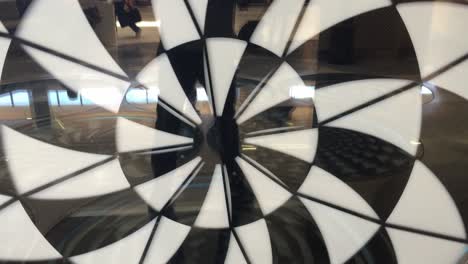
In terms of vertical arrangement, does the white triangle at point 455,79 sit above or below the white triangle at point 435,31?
below

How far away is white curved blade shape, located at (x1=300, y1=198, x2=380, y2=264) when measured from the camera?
674 mm

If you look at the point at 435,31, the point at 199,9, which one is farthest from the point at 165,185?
the point at 435,31

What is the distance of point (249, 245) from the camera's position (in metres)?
0.69

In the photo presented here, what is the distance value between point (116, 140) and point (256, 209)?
0.27 meters

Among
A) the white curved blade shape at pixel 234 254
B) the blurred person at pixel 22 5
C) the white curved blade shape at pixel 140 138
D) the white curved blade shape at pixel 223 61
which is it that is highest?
the blurred person at pixel 22 5

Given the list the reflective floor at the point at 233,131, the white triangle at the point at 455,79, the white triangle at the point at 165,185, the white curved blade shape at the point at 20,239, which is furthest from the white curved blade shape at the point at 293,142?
the white curved blade shape at the point at 20,239

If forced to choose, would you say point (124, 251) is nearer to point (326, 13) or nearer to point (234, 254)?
point (234, 254)

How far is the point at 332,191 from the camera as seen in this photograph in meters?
0.67

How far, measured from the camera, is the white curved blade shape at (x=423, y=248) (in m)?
0.68

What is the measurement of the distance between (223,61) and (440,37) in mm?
352

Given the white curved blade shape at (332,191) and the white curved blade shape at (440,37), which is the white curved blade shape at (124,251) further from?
the white curved blade shape at (440,37)

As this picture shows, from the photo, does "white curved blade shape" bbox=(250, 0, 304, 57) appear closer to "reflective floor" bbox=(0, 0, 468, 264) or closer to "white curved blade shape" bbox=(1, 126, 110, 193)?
"reflective floor" bbox=(0, 0, 468, 264)

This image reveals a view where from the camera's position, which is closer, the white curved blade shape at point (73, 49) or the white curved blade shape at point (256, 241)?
the white curved blade shape at point (73, 49)

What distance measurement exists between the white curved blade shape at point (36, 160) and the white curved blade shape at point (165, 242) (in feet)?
0.55
